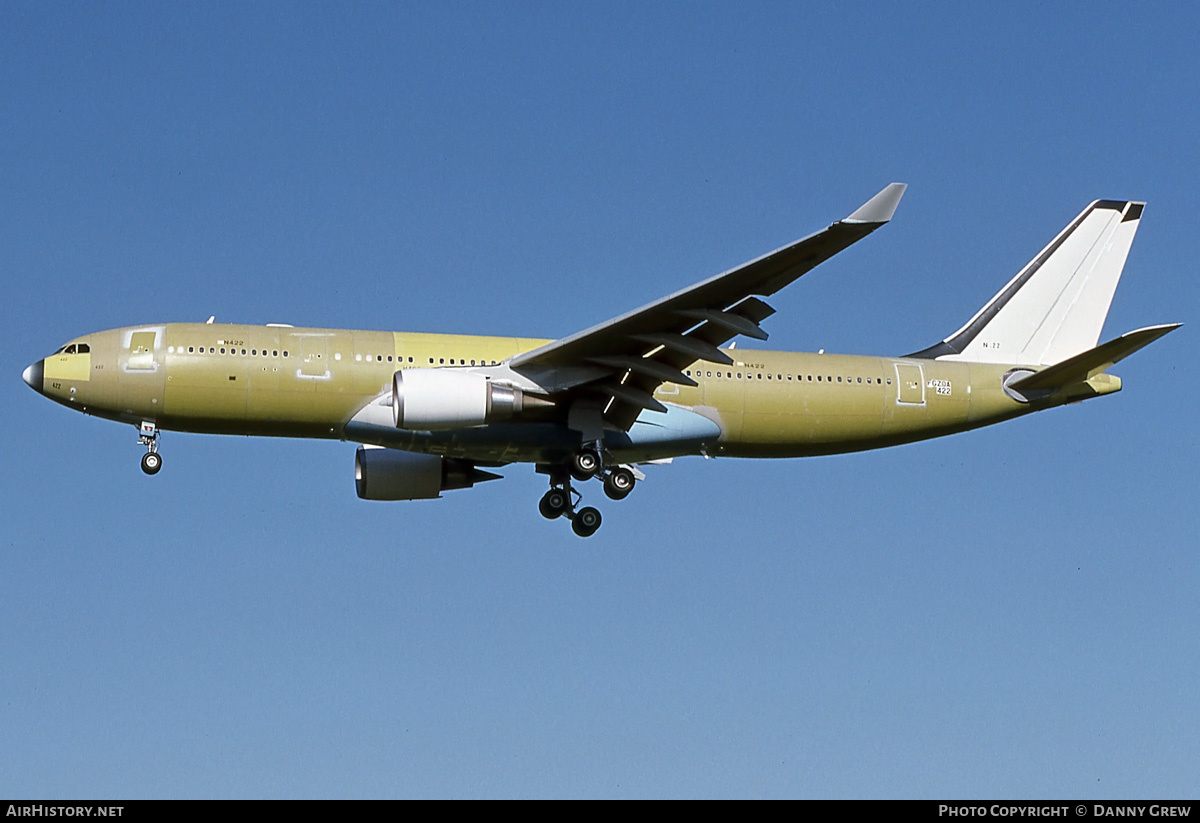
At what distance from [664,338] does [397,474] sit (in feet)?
28.6

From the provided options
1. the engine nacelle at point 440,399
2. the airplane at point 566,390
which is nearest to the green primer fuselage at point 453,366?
the airplane at point 566,390

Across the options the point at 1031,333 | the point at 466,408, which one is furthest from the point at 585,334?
the point at 1031,333

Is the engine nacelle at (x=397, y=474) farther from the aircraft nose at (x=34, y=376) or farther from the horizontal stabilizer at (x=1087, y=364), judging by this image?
the horizontal stabilizer at (x=1087, y=364)

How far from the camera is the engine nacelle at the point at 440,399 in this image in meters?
32.4

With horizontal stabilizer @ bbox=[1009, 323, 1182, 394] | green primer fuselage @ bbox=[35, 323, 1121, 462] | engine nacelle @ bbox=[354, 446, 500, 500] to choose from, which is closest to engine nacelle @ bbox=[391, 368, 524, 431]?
green primer fuselage @ bbox=[35, 323, 1121, 462]

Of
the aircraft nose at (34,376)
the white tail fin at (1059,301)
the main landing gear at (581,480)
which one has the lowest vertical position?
the main landing gear at (581,480)

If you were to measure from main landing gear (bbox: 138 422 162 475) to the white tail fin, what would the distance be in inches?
764

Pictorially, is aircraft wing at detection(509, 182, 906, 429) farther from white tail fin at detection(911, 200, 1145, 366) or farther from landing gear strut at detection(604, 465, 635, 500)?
white tail fin at detection(911, 200, 1145, 366)

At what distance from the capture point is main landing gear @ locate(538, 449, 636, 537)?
35438 mm

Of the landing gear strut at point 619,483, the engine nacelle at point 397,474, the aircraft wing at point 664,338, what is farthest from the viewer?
the engine nacelle at point 397,474

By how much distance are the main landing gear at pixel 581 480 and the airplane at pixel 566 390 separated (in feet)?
0.15

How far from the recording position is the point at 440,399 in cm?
3256

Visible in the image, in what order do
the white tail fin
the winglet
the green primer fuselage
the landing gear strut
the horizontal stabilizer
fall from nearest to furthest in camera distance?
the winglet
the green primer fuselage
the horizontal stabilizer
the landing gear strut
the white tail fin
